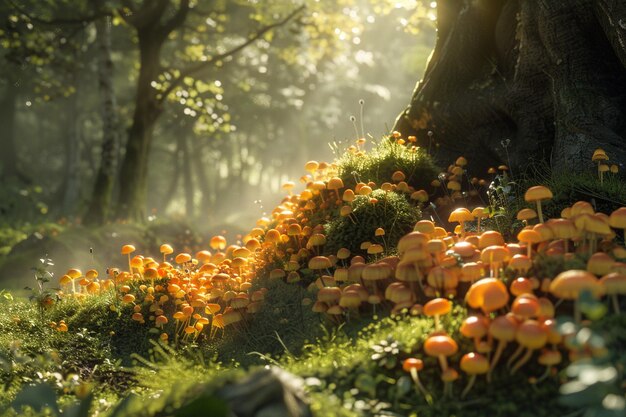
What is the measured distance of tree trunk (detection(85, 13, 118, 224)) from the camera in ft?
54.3

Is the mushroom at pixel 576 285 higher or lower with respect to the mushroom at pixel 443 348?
higher

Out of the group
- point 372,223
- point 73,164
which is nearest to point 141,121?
point 372,223

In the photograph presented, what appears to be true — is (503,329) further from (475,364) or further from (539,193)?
(539,193)

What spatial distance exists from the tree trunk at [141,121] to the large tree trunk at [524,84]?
31.2 feet

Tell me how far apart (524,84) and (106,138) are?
12531 mm

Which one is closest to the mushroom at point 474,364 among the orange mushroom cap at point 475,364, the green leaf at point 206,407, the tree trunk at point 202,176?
the orange mushroom cap at point 475,364

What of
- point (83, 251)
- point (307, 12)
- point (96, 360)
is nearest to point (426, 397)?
point (96, 360)

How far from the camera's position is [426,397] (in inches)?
155

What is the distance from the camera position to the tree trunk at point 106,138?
54.3 feet

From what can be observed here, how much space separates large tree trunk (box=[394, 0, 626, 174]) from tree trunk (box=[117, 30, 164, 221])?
952 centimetres

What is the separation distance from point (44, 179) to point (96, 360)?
40.9 metres

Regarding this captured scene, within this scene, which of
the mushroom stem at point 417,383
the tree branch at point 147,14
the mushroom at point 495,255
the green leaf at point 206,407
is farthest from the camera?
the tree branch at point 147,14

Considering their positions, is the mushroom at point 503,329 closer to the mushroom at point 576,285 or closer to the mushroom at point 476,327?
the mushroom at point 476,327

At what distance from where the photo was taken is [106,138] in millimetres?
16875
